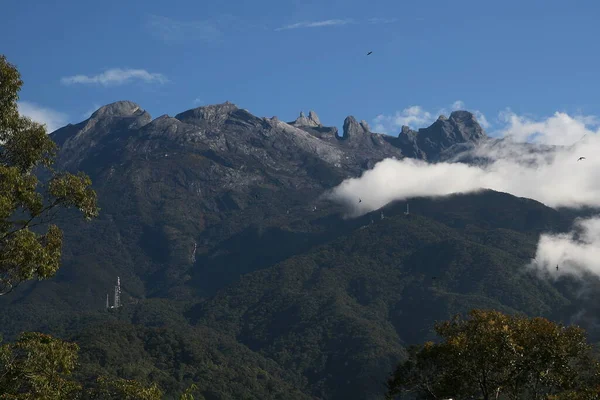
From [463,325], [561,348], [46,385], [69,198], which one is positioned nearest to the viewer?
[46,385]

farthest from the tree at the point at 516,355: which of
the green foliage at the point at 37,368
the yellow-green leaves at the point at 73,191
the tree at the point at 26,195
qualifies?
the tree at the point at 26,195

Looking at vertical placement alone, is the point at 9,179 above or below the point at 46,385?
above

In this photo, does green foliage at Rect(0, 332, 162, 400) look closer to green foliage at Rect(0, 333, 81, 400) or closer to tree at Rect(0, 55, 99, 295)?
green foliage at Rect(0, 333, 81, 400)

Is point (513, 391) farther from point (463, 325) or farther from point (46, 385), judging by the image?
point (46, 385)

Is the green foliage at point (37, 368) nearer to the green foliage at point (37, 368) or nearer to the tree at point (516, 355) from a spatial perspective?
the green foliage at point (37, 368)

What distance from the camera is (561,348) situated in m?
46.4

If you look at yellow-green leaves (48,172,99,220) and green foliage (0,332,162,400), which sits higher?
yellow-green leaves (48,172,99,220)

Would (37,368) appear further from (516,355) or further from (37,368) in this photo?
(516,355)

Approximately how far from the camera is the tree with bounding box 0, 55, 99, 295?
31844 mm

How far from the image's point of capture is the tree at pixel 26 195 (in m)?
31.8

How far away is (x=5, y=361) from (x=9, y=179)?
26.1 ft

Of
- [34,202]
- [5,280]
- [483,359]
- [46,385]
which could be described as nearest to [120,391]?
[46,385]

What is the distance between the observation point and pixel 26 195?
3200cm

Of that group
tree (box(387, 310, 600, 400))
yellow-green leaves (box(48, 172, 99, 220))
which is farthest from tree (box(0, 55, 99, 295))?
tree (box(387, 310, 600, 400))
